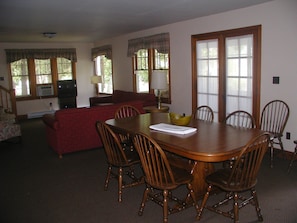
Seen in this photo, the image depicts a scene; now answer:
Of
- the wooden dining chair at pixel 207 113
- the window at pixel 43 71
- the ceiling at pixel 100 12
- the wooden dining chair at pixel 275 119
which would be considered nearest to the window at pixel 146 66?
the ceiling at pixel 100 12

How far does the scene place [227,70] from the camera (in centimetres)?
524

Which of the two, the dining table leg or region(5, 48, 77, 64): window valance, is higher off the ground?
region(5, 48, 77, 64): window valance

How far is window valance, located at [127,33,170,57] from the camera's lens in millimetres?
6363

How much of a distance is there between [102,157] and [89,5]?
2362 millimetres

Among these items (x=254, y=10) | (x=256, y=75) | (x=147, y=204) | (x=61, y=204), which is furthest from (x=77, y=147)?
(x=254, y=10)

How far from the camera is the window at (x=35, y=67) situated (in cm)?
880

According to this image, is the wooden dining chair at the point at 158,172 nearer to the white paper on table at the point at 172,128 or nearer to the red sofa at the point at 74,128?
the white paper on table at the point at 172,128

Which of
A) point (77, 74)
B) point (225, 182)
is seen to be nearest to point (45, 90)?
point (77, 74)

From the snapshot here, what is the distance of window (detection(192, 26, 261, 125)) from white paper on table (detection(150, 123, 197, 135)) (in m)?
2.08

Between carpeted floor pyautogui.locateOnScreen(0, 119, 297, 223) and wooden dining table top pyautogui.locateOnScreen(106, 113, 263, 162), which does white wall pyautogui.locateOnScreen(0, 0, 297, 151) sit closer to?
carpeted floor pyautogui.locateOnScreen(0, 119, 297, 223)

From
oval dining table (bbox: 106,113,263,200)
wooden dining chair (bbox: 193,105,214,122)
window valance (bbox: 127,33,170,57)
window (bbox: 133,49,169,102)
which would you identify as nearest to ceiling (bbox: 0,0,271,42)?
window valance (bbox: 127,33,170,57)

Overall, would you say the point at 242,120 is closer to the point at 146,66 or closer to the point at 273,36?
the point at 273,36

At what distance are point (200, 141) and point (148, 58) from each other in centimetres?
475

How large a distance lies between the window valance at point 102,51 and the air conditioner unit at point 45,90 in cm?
171
